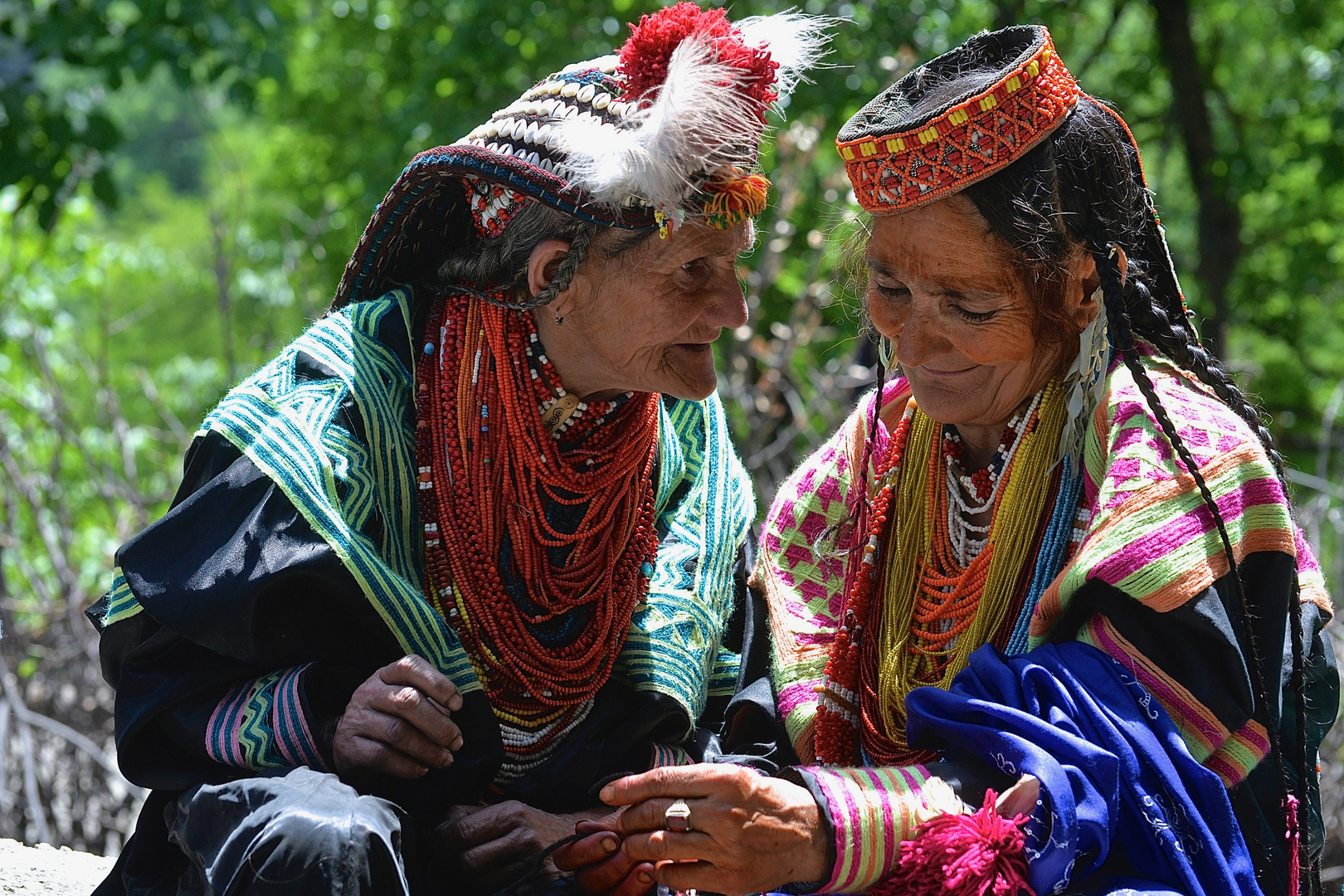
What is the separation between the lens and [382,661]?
231 centimetres

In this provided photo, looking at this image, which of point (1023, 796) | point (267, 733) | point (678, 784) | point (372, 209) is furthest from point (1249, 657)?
point (372, 209)

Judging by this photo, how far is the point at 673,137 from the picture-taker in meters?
2.27

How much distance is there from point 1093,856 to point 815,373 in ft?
12.3

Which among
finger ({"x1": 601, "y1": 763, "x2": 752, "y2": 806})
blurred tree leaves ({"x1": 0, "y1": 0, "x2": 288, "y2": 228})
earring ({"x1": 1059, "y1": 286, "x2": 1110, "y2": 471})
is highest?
blurred tree leaves ({"x1": 0, "y1": 0, "x2": 288, "y2": 228})

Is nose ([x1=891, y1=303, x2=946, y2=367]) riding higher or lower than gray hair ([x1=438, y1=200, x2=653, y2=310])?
lower

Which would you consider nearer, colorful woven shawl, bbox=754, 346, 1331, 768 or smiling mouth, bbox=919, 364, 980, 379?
colorful woven shawl, bbox=754, 346, 1331, 768

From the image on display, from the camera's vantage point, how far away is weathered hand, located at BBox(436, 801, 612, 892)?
2.20 metres

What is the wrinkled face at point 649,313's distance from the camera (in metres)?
2.46

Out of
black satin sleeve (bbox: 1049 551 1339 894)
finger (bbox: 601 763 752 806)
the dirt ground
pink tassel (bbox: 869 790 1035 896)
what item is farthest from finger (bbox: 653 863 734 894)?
the dirt ground

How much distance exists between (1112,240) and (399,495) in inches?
53.3

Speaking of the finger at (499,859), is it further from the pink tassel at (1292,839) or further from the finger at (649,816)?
the pink tassel at (1292,839)

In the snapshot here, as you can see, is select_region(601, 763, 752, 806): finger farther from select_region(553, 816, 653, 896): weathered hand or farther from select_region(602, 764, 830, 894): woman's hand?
select_region(553, 816, 653, 896): weathered hand

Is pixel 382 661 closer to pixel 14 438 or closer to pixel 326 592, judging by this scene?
pixel 326 592

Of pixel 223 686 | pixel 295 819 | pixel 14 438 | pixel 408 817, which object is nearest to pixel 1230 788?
pixel 408 817
